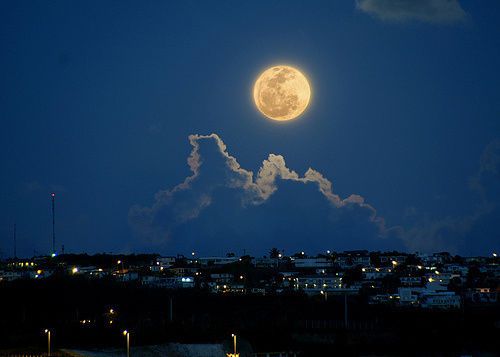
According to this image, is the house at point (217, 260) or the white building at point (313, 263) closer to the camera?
the white building at point (313, 263)

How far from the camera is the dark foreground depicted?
134ft

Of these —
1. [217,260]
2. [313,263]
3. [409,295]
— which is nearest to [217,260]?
[217,260]

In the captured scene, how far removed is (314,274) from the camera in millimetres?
83062

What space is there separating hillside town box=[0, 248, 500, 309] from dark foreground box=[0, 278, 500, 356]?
244 inches

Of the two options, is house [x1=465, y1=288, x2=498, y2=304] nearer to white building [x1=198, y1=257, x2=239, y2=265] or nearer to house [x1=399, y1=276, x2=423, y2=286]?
house [x1=399, y1=276, x2=423, y2=286]

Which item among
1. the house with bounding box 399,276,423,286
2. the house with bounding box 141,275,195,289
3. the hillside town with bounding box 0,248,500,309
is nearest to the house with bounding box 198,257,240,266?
the hillside town with bounding box 0,248,500,309

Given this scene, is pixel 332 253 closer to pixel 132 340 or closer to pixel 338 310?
pixel 338 310

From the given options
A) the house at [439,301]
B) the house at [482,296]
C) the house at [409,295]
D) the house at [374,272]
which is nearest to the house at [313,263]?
the house at [374,272]

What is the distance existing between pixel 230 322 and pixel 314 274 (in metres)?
32.1

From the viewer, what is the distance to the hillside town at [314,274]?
66869mm

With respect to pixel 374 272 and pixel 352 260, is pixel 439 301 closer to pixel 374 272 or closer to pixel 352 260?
pixel 374 272

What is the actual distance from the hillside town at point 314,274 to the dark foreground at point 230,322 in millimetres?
6194

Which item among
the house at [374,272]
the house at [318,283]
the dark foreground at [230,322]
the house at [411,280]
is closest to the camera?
the dark foreground at [230,322]

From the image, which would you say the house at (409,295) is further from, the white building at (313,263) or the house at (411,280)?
the white building at (313,263)
